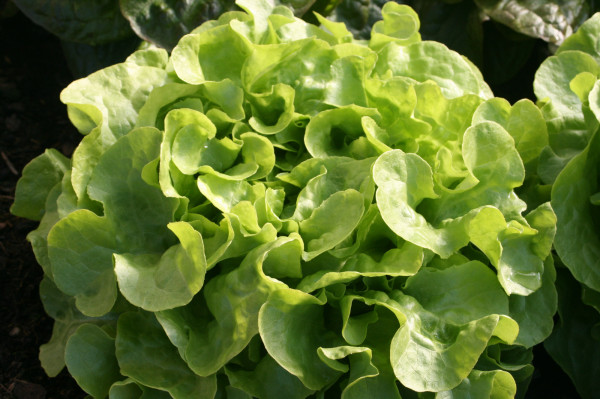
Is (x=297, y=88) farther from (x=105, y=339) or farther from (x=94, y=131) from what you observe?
(x=105, y=339)

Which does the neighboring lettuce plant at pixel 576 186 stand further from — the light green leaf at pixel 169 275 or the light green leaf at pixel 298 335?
the light green leaf at pixel 169 275

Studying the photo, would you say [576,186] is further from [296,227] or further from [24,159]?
[24,159]

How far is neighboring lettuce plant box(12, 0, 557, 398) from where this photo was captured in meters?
1.28

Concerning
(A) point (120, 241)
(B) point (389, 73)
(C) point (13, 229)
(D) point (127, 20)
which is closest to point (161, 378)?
(A) point (120, 241)

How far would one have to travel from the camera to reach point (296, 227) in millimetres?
1339

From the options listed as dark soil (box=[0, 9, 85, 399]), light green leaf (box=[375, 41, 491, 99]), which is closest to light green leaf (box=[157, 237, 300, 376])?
light green leaf (box=[375, 41, 491, 99])

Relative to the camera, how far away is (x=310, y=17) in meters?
2.37


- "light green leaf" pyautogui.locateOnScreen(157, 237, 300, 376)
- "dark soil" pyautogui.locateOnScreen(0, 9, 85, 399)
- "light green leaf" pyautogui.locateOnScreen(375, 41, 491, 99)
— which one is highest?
"light green leaf" pyautogui.locateOnScreen(375, 41, 491, 99)

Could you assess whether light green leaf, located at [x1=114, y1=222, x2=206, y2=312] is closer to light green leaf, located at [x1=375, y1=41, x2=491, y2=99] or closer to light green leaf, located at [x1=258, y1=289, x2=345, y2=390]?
light green leaf, located at [x1=258, y1=289, x2=345, y2=390]

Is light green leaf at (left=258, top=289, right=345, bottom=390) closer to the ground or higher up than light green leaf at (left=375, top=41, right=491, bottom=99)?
closer to the ground

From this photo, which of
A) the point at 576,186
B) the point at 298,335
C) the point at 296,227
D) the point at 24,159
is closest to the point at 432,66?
the point at 576,186

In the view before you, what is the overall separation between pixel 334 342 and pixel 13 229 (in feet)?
4.75

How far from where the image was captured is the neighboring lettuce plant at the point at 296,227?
4.20 ft

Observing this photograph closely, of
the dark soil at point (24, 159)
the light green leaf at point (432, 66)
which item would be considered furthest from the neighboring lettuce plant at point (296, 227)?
the dark soil at point (24, 159)
